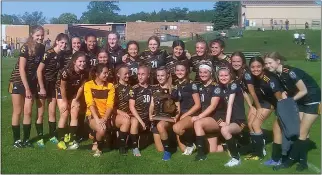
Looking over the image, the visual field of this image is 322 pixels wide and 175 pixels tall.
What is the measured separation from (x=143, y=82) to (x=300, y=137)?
7.98 ft

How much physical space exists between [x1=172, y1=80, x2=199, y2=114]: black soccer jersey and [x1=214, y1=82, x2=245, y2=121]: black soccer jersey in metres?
0.38

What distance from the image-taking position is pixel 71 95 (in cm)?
711

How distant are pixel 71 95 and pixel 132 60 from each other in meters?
1.17

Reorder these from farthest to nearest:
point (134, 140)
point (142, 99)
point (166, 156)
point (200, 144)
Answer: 1. point (142, 99)
2. point (134, 140)
3. point (166, 156)
4. point (200, 144)

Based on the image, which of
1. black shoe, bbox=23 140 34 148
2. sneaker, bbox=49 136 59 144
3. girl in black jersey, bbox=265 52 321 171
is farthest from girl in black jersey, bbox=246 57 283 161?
black shoe, bbox=23 140 34 148

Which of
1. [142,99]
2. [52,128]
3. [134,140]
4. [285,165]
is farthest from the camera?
[52,128]

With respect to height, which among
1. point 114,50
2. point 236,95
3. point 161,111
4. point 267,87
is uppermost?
point 114,50

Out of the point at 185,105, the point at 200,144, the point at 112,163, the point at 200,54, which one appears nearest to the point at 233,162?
the point at 200,144

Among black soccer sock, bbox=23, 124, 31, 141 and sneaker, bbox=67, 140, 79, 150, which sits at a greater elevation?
black soccer sock, bbox=23, 124, 31, 141

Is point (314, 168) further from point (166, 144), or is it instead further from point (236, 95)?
point (166, 144)

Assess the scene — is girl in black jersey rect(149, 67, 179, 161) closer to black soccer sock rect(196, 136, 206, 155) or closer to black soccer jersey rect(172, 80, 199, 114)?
black soccer jersey rect(172, 80, 199, 114)

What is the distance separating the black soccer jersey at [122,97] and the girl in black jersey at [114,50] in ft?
2.17

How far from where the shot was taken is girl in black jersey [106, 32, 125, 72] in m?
7.47

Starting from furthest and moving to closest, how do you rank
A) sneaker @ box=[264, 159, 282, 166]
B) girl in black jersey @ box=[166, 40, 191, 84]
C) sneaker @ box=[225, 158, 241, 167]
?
girl in black jersey @ box=[166, 40, 191, 84] < sneaker @ box=[264, 159, 282, 166] < sneaker @ box=[225, 158, 241, 167]
